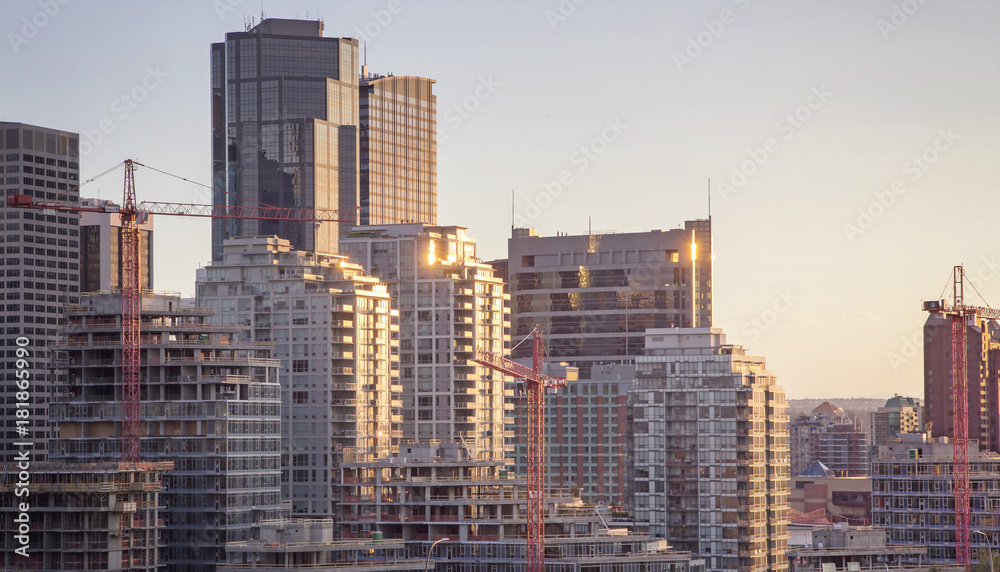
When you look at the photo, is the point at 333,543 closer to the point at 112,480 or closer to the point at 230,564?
the point at 230,564

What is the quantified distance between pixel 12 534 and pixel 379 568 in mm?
41435

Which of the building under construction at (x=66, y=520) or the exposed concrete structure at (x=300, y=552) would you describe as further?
the building under construction at (x=66, y=520)

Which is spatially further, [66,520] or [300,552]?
[66,520]

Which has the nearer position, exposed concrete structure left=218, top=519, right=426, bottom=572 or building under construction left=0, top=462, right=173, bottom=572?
exposed concrete structure left=218, top=519, right=426, bottom=572

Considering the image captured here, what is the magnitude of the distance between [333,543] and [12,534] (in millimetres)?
36194

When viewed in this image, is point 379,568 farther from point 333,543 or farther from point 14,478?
point 14,478

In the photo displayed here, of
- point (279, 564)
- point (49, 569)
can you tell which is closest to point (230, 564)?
point (279, 564)

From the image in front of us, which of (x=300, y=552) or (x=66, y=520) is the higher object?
(x=66, y=520)

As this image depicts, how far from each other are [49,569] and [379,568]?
3682 centimetres

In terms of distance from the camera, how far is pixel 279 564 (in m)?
193

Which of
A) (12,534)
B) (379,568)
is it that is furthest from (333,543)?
(12,534)

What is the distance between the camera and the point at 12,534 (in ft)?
649

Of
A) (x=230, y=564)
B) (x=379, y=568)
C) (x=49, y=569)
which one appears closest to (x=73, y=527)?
(x=49, y=569)

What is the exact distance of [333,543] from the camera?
196 metres
